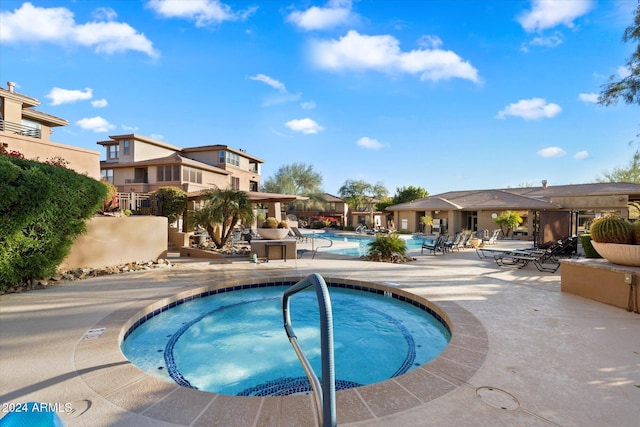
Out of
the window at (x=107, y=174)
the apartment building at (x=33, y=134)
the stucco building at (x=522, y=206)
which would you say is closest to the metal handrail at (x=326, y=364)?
the apartment building at (x=33, y=134)

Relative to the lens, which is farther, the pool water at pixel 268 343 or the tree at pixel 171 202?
the tree at pixel 171 202

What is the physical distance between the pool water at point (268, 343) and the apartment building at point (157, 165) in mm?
19189

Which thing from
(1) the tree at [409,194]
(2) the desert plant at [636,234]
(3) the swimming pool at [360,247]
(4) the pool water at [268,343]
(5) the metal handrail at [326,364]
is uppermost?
(1) the tree at [409,194]

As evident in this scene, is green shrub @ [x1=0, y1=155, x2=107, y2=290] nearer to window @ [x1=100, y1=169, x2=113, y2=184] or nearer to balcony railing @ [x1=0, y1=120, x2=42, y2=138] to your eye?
balcony railing @ [x1=0, y1=120, x2=42, y2=138]

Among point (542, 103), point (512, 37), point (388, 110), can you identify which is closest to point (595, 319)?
point (512, 37)

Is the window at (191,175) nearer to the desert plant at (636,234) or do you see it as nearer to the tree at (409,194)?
the tree at (409,194)

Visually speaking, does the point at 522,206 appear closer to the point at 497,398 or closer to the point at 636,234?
the point at 636,234

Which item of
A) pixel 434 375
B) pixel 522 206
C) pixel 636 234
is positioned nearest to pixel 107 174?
pixel 434 375

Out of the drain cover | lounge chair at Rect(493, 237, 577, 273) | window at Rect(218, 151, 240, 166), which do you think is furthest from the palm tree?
window at Rect(218, 151, 240, 166)

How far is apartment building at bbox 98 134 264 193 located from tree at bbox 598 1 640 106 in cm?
2303

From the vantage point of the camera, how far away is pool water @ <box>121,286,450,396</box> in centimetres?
394

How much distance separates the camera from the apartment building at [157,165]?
991 inches

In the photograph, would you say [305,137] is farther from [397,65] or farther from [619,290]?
[619,290]

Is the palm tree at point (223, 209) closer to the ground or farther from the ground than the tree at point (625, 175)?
closer to the ground
